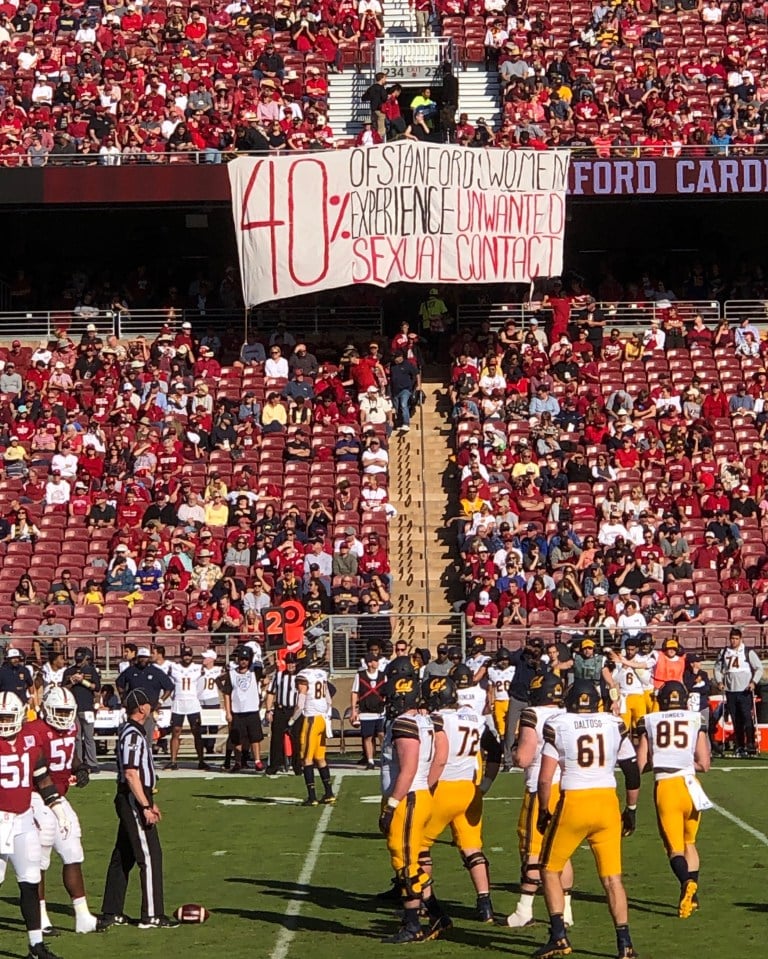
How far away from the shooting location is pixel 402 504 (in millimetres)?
28562

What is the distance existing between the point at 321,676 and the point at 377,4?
19.6m

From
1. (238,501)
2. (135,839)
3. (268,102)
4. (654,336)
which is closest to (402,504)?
(238,501)

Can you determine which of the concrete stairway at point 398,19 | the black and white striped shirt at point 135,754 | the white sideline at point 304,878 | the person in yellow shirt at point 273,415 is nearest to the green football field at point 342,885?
the white sideline at point 304,878

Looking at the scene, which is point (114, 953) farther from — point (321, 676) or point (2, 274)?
point (2, 274)

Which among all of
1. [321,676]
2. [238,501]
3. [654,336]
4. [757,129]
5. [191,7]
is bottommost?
[321,676]

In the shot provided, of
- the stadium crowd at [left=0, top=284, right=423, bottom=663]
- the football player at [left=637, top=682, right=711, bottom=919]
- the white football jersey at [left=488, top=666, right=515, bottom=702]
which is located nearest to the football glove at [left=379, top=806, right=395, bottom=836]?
the football player at [left=637, top=682, right=711, bottom=919]

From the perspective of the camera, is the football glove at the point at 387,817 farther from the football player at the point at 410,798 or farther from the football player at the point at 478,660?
the football player at the point at 478,660

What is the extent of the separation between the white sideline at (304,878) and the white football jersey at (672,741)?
260 centimetres

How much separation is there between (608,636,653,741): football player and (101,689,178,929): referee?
354 inches

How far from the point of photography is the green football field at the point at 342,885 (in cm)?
1145

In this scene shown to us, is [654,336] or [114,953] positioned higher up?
[654,336]

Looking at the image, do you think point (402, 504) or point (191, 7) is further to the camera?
point (191, 7)

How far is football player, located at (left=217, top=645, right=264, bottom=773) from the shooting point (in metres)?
21.6

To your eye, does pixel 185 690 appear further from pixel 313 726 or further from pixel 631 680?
pixel 631 680
